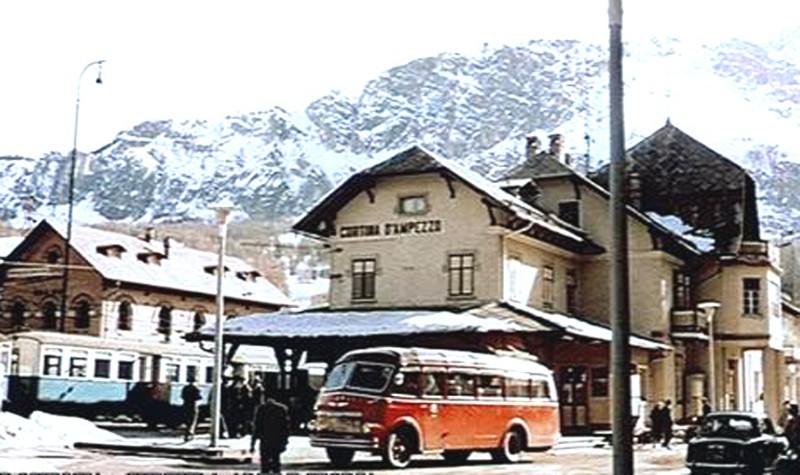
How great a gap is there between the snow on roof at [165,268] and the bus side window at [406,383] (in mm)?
36201

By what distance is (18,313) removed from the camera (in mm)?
67438

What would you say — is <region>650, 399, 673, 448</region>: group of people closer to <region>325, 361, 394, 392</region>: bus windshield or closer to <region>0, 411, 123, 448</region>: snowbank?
<region>325, 361, 394, 392</region>: bus windshield

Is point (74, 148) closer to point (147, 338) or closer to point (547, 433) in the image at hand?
point (147, 338)

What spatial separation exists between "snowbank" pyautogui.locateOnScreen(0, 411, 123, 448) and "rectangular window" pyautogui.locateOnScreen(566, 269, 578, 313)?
63.0ft

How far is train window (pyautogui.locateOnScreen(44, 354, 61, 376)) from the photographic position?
4775 centimetres

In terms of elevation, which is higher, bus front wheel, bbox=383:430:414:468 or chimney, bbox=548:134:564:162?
chimney, bbox=548:134:564:162

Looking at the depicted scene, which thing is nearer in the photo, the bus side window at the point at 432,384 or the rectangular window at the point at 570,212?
the bus side window at the point at 432,384

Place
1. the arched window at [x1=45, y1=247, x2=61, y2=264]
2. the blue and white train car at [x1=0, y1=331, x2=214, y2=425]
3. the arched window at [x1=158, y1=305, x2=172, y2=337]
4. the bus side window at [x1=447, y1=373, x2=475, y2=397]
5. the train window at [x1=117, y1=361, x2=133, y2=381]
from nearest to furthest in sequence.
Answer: the bus side window at [x1=447, y1=373, x2=475, y2=397] → the blue and white train car at [x1=0, y1=331, x2=214, y2=425] → the train window at [x1=117, y1=361, x2=133, y2=381] → the arched window at [x1=158, y1=305, x2=172, y2=337] → the arched window at [x1=45, y1=247, x2=61, y2=264]

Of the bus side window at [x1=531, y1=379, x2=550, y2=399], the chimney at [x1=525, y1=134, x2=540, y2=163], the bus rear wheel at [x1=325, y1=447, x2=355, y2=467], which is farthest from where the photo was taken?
the chimney at [x1=525, y1=134, x2=540, y2=163]

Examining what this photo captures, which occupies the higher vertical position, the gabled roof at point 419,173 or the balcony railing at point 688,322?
the gabled roof at point 419,173

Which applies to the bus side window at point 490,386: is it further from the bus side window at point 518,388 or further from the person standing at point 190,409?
the person standing at point 190,409

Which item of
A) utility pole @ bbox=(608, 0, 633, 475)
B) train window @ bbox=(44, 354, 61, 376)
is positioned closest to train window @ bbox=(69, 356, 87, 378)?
train window @ bbox=(44, 354, 61, 376)

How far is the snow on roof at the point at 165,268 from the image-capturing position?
2502 inches

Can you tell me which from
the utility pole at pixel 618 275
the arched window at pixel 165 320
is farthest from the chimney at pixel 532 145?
the utility pole at pixel 618 275
